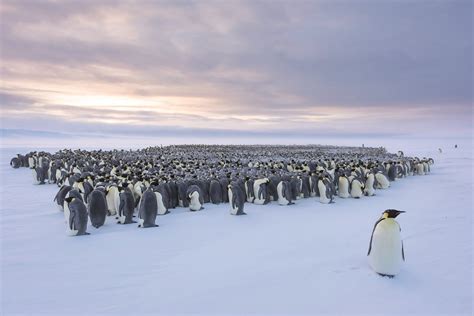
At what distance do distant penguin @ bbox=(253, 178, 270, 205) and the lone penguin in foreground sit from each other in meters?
5.59

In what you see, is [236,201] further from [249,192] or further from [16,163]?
[16,163]

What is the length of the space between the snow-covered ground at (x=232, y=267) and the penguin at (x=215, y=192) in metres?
1.42

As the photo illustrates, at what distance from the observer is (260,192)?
1025 cm

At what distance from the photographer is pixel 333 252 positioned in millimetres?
Answer: 5805

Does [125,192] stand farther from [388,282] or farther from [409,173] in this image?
[409,173]

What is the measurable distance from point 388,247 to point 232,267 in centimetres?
222

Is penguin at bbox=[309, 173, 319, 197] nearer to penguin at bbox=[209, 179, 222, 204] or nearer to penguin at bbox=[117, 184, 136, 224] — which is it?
penguin at bbox=[209, 179, 222, 204]

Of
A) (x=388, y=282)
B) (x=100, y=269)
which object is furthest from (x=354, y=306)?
(x=100, y=269)

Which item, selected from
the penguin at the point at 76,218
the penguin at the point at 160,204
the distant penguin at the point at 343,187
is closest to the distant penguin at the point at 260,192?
the distant penguin at the point at 343,187

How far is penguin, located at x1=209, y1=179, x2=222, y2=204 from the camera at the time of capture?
1029cm

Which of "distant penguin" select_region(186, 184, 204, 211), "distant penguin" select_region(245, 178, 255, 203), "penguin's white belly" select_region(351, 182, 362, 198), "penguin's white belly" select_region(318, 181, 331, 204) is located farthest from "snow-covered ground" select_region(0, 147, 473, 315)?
"penguin's white belly" select_region(351, 182, 362, 198)

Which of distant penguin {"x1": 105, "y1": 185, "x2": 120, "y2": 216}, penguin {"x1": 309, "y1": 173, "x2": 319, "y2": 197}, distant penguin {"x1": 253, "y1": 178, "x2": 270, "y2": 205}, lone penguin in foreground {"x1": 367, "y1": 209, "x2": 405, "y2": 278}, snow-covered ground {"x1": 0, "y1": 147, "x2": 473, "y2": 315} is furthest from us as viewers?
penguin {"x1": 309, "y1": 173, "x2": 319, "y2": 197}

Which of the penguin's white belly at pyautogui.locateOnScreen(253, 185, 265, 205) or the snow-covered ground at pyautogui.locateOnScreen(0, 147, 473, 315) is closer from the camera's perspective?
the snow-covered ground at pyautogui.locateOnScreen(0, 147, 473, 315)

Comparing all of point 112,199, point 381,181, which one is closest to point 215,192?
point 112,199
